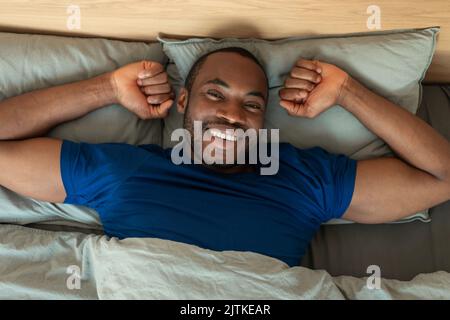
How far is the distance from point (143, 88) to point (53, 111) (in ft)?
0.73

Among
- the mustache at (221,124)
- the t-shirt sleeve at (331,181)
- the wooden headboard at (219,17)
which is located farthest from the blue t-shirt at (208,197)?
the wooden headboard at (219,17)

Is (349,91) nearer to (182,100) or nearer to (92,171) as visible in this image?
(182,100)

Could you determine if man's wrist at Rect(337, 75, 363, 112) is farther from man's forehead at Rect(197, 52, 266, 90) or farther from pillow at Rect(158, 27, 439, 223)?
man's forehead at Rect(197, 52, 266, 90)

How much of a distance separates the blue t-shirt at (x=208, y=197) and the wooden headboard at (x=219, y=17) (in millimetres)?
359

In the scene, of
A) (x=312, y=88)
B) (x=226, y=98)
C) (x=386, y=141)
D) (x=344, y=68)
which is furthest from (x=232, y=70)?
(x=386, y=141)

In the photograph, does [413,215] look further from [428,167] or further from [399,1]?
[399,1]

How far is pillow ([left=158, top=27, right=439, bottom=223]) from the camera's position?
125 cm

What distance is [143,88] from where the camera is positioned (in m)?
1.21

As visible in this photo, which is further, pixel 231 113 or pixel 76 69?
pixel 76 69

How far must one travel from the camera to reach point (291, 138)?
127cm
